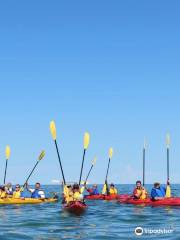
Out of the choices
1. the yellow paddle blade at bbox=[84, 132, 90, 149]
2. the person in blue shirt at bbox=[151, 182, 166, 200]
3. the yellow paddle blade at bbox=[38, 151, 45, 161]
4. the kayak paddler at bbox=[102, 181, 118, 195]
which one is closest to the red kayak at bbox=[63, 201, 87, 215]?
the person in blue shirt at bbox=[151, 182, 166, 200]

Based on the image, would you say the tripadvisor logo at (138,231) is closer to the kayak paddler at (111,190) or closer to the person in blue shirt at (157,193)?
the person in blue shirt at (157,193)

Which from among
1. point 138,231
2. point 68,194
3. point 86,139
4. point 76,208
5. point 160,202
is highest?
point 86,139

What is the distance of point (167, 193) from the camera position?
3375cm

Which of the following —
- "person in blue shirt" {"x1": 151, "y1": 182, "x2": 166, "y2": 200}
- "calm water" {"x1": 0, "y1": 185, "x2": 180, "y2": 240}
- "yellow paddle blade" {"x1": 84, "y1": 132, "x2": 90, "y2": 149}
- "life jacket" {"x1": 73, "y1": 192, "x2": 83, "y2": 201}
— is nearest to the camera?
"calm water" {"x1": 0, "y1": 185, "x2": 180, "y2": 240}

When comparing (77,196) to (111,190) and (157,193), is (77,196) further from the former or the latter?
(111,190)

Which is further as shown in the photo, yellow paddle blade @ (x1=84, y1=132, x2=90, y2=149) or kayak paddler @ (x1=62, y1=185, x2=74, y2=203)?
yellow paddle blade @ (x1=84, y1=132, x2=90, y2=149)

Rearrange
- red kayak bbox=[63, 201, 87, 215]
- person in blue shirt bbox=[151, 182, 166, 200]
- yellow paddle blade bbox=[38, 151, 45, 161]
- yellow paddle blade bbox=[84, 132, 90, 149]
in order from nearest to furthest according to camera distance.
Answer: red kayak bbox=[63, 201, 87, 215] < person in blue shirt bbox=[151, 182, 166, 200] < yellow paddle blade bbox=[84, 132, 90, 149] < yellow paddle blade bbox=[38, 151, 45, 161]

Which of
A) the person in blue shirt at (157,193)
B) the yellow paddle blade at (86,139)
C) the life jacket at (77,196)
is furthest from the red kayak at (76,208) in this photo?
the yellow paddle blade at (86,139)

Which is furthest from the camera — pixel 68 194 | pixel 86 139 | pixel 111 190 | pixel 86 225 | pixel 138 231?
pixel 111 190

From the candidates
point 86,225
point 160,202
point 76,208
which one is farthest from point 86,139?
point 86,225

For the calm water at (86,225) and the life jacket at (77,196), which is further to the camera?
the life jacket at (77,196)

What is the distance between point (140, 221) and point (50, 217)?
5.17 m

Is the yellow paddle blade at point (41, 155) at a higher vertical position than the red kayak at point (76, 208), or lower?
higher

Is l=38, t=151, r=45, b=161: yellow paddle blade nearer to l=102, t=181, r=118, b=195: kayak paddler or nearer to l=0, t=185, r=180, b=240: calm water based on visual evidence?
l=102, t=181, r=118, b=195: kayak paddler
